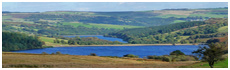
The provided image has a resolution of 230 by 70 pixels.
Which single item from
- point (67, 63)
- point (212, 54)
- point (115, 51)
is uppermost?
point (212, 54)

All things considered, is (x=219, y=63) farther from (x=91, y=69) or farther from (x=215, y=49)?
(x=91, y=69)

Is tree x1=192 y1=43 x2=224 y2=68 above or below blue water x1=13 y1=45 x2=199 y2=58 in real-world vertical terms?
above

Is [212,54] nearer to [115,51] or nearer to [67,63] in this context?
[67,63]

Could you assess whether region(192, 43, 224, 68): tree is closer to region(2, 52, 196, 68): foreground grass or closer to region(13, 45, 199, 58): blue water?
region(2, 52, 196, 68): foreground grass

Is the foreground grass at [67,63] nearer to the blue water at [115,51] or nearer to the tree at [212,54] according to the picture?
the tree at [212,54]

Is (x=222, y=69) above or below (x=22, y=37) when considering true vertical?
above

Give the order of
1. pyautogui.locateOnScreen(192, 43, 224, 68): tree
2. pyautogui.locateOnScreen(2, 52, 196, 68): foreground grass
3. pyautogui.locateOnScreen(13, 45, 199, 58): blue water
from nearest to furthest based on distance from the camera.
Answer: pyautogui.locateOnScreen(192, 43, 224, 68): tree → pyautogui.locateOnScreen(2, 52, 196, 68): foreground grass → pyautogui.locateOnScreen(13, 45, 199, 58): blue water

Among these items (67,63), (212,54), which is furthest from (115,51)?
(212,54)

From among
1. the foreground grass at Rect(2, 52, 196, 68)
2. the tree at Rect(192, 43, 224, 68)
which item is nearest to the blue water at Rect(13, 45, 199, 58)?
the foreground grass at Rect(2, 52, 196, 68)

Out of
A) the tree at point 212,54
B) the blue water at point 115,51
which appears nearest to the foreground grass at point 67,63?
the tree at point 212,54

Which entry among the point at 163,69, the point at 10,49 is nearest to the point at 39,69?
the point at 163,69

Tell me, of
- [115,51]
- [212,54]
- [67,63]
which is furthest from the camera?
[115,51]
